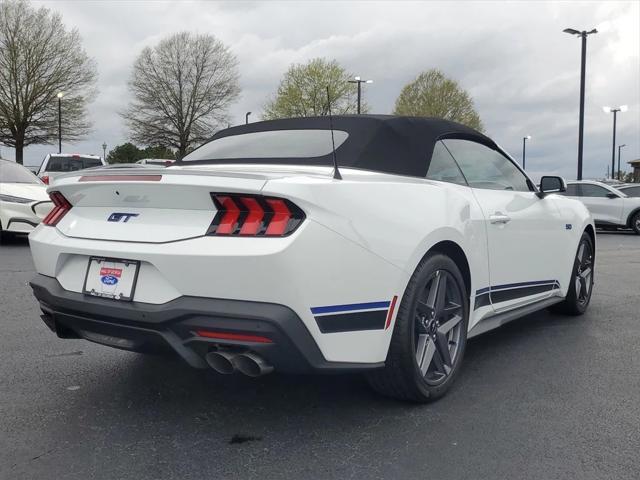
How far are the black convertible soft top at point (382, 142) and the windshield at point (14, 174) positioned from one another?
25.4ft

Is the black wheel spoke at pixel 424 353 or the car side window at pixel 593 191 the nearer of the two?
the black wheel spoke at pixel 424 353

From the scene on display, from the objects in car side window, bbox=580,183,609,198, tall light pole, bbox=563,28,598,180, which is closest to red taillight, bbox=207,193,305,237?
car side window, bbox=580,183,609,198

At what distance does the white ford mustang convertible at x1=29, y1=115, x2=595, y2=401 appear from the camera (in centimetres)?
249

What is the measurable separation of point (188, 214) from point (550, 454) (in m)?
1.77

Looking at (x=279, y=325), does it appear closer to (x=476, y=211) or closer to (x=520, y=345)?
(x=476, y=211)

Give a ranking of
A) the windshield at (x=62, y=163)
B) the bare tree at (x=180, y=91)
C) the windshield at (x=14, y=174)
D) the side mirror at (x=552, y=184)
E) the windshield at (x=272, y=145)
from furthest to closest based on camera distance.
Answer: the bare tree at (x=180, y=91), the windshield at (x=62, y=163), the windshield at (x=14, y=174), the side mirror at (x=552, y=184), the windshield at (x=272, y=145)

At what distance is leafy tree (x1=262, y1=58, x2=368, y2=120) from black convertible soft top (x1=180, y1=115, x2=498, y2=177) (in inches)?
1373

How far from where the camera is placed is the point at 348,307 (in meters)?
2.62

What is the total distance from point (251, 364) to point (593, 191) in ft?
56.9

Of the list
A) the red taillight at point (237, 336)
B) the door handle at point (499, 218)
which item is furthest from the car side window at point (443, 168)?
the red taillight at point (237, 336)

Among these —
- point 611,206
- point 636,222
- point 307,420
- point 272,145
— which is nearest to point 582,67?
point 611,206

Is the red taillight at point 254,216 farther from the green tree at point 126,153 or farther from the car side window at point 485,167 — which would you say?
the green tree at point 126,153

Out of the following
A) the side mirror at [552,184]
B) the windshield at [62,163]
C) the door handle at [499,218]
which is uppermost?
the windshield at [62,163]

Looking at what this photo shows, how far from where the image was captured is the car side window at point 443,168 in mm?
3453
